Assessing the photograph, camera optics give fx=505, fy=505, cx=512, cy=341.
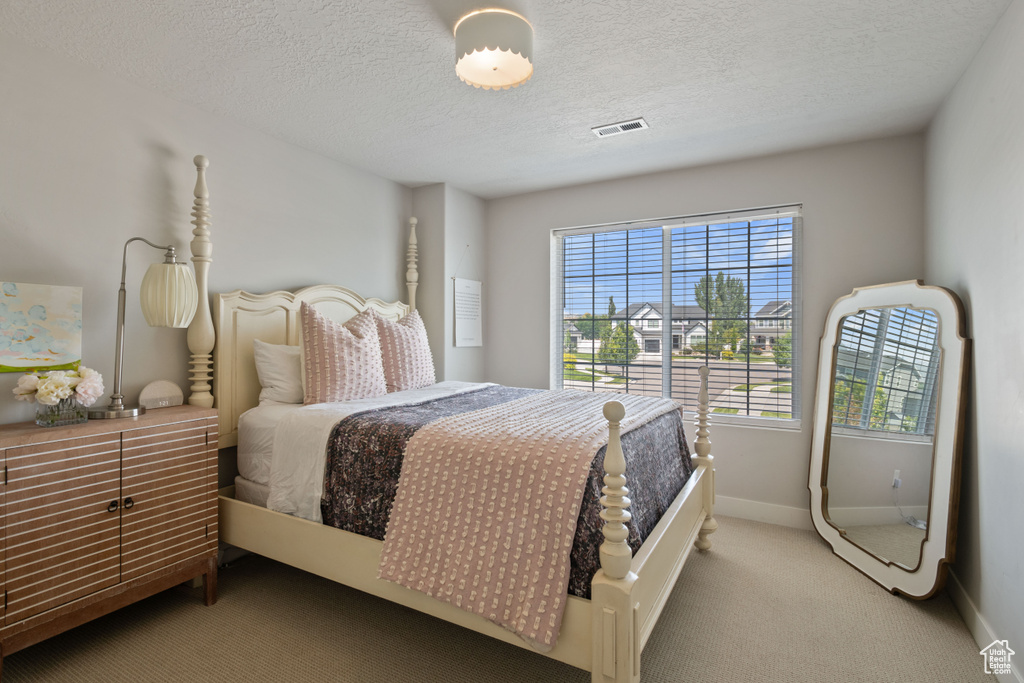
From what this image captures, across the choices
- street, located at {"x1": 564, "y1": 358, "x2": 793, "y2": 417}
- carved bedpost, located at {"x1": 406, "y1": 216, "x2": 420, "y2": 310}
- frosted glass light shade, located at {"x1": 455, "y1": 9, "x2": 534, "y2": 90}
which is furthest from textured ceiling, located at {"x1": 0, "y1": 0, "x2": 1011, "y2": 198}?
street, located at {"x1": 564, "y1": 358, "x2": 793, "y2": 417}

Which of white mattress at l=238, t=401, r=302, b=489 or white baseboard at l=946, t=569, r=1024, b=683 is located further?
white mattress at l=238, t=401, r=302, b=489

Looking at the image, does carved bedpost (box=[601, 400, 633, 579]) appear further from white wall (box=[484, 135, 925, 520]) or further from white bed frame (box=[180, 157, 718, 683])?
white wall (box=[484, 135, 925, 520])

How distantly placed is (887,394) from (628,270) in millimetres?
1852

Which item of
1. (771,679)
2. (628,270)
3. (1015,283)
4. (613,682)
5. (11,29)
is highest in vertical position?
(11,29)

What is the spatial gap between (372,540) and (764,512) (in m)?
2.65

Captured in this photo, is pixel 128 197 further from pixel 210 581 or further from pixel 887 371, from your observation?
pixel 887 371

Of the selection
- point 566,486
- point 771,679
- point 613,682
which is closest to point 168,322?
point 566,486

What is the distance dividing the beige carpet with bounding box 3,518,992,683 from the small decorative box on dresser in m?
0.22

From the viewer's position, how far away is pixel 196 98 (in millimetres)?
2539

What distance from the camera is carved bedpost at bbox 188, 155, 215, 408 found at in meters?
2.49

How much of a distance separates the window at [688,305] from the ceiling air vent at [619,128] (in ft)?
3.26

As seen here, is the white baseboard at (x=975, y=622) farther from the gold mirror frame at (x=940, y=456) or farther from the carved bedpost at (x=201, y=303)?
the carved bedpost at (x=201, y=303)

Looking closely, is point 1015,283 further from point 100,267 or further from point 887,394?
point 100,267
